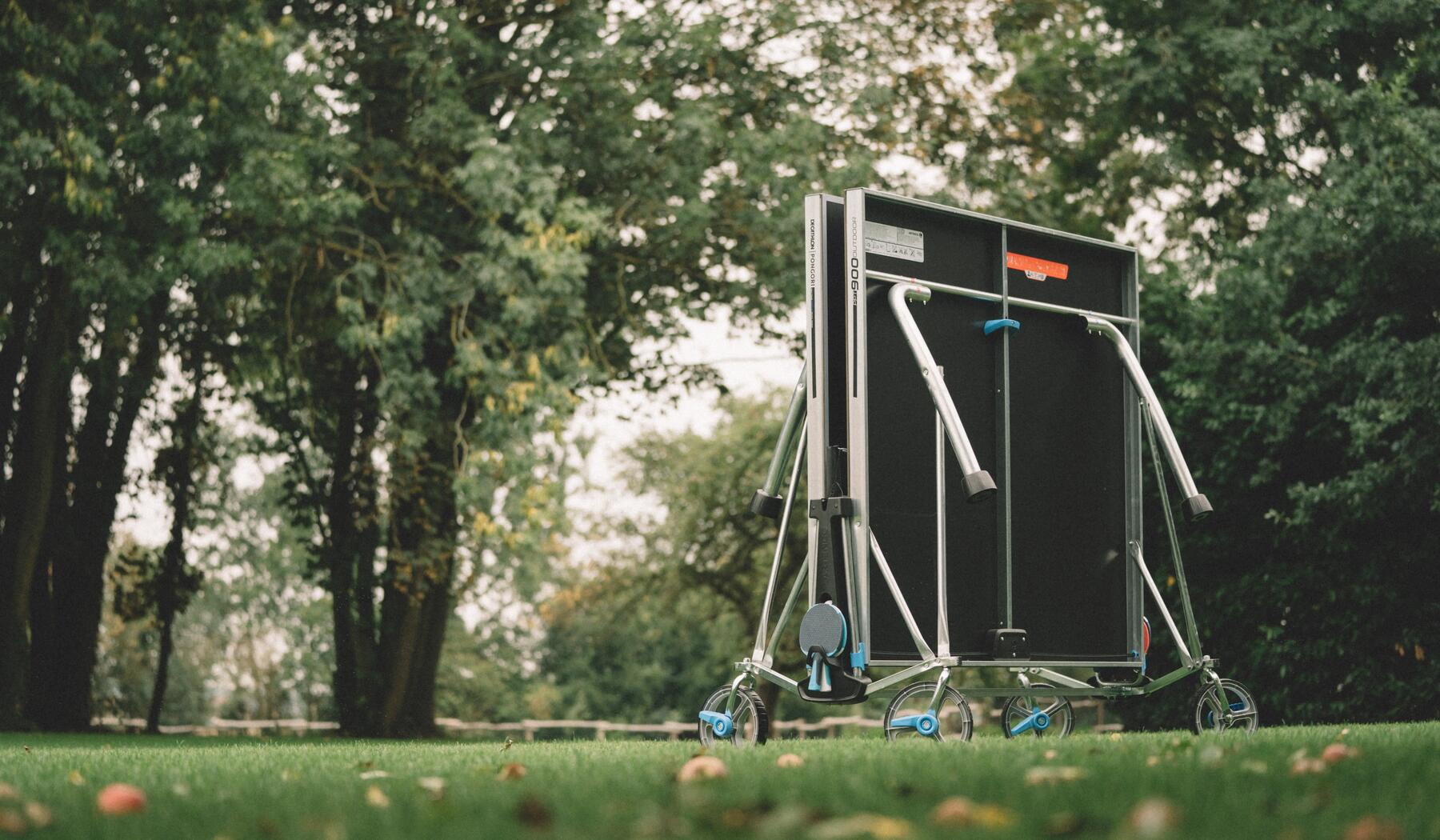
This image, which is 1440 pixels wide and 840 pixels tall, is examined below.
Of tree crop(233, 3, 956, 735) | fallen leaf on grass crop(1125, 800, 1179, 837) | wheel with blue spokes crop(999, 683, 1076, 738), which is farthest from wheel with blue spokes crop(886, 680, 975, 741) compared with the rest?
tree crop(233, 3, 956, 735)

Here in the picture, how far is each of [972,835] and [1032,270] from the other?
17.3 feet

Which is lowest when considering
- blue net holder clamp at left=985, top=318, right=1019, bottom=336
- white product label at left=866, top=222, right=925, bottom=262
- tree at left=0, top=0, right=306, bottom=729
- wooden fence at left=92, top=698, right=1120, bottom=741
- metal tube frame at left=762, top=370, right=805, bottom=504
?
wooden fence at left=92, top=698, right=1120, bottom=741

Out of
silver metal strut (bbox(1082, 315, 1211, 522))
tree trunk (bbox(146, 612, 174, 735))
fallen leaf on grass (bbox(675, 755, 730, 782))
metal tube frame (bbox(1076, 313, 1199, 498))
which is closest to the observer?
fallen leaf on grass (bbox(675, 755, 730, 782))

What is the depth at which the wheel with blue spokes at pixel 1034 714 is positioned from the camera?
709cm

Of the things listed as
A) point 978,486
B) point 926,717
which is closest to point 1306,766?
point 978,486

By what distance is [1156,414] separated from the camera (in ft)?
23.2

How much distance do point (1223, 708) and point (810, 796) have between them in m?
4.57

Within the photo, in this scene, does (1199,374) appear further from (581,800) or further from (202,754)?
(581,800)

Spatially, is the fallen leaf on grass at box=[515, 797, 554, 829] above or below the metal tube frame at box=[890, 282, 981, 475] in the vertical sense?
below

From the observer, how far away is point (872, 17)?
1596 cm

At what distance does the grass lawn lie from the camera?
2.62 meters

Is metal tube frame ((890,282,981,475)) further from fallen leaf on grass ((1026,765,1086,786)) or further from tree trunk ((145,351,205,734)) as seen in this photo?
tree trunk ((145,351,205,734))

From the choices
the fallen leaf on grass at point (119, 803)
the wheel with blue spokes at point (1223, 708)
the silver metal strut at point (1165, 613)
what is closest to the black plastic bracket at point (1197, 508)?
the silver metal strut at point (1165, 613)

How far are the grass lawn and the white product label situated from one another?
2419 mm
